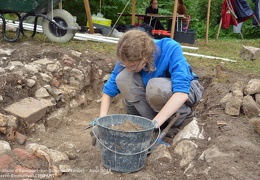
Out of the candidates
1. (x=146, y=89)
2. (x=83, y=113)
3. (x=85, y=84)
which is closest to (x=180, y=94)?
(x=146, y=89)

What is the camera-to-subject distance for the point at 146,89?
2.57 meters

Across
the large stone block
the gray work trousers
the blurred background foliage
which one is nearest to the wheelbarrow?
the large stone block

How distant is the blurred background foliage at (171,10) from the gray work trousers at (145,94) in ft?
22.6

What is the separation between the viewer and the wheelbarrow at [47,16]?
4969 mm

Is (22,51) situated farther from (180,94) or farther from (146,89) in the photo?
(180,94)

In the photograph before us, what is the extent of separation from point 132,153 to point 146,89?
0.62m

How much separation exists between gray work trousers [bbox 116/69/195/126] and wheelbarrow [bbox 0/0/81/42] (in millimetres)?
2735

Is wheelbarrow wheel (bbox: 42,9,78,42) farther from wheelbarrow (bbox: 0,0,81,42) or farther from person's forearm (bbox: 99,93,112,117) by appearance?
person's forearm (bbox: 99,93,112,117)

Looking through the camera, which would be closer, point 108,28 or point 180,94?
point 180,94

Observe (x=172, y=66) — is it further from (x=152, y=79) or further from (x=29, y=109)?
(x=29, y=109)

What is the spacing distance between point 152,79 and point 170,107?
33 cm

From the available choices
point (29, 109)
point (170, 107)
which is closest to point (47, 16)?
point (29, 109)

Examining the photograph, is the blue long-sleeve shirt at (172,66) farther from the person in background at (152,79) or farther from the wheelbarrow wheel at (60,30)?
the wheelbarrow wheel at (60,30)

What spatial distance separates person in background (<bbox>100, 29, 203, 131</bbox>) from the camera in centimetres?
227
